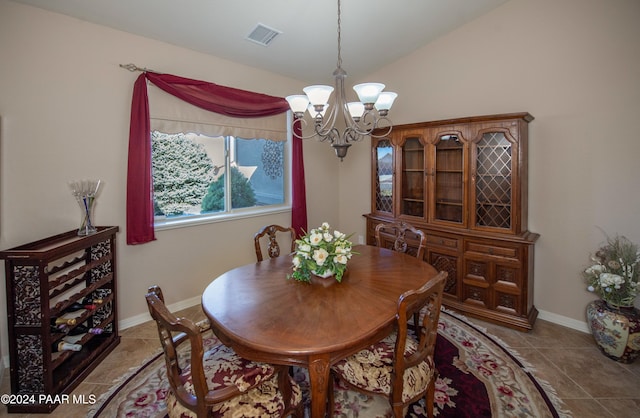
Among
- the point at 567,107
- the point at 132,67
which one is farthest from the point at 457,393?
the point at 132,67

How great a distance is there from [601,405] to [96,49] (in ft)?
14.4

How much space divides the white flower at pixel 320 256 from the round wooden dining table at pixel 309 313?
0.15 m

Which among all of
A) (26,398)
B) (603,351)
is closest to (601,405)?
(603,351)

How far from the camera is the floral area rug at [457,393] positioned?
1752mm

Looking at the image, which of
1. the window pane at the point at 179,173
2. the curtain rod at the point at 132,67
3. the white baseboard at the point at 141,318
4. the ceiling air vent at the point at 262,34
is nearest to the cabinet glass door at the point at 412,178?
the ceiling air vent at the point at 262,34

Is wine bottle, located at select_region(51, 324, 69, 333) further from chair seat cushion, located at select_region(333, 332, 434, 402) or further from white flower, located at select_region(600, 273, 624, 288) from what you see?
white flower, located at select_region(600, 273, 624, 288)

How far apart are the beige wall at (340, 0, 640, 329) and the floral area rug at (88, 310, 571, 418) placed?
3.69 ft

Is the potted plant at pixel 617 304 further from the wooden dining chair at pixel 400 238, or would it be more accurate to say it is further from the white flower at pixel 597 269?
the wooden dining chair at pixel 400 238

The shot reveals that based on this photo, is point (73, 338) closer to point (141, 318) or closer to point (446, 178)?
point (141, 318)

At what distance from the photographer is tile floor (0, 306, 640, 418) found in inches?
70.8

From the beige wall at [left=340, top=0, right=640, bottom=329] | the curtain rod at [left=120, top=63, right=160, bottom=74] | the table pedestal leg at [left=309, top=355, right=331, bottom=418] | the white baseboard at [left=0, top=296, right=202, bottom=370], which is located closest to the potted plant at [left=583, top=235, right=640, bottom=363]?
the beige wall at [left=340, top=0, right=640, bottom=329]

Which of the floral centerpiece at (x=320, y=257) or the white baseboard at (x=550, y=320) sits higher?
the floral centerpiece at (x=320, y=257)

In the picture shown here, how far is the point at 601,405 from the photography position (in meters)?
1.80

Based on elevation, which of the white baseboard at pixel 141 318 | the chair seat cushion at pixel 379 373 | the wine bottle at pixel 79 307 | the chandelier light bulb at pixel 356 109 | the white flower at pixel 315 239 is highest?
the chandelier light bulb at pixel 356 109
